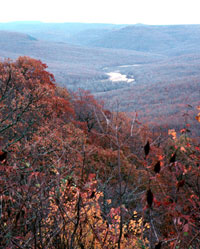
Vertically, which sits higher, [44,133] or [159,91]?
[44,133]

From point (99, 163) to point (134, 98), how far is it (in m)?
112

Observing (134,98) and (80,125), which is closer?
(80,125)

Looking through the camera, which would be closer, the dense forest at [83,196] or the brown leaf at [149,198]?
the brown leaf at [149,198]

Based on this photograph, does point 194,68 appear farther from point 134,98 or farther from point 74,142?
point 74,142

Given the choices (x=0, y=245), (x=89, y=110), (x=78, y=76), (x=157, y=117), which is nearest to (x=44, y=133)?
(x=0, y=245)

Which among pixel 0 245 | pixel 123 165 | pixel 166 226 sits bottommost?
pixel 166 226

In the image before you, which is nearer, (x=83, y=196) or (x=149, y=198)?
(x=149, y=198)

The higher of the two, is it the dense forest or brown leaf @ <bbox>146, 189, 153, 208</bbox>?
brown leaf @ <bbox>146, 189, 153, 208</bbox>

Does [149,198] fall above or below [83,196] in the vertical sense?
above

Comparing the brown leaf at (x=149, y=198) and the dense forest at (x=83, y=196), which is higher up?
the brown leaf at (x=149, y=198)

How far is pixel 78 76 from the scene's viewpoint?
576ft

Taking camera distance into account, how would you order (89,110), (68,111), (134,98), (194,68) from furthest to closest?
(194,68) → (134,98) → (89,110) → (68,111)

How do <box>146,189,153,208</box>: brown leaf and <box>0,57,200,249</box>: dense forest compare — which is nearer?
<box>146,189,153,208</box>: brown leaf

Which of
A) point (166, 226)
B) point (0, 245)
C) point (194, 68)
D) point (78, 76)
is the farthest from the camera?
point (194, 68)
